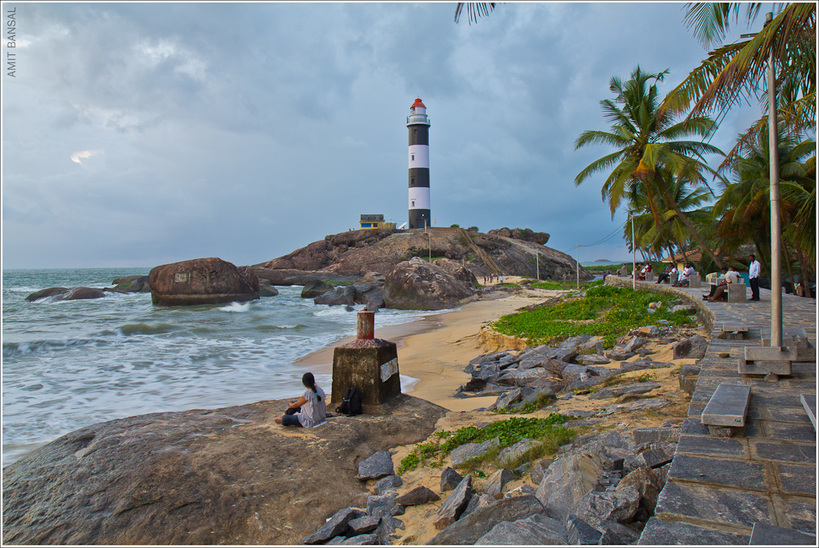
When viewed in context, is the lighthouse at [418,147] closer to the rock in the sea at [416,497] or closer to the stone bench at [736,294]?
the stone bench at [736,294]

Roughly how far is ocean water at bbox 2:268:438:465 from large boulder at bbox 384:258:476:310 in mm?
862

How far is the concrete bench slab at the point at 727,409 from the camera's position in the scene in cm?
354

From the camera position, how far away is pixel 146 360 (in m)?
15.0

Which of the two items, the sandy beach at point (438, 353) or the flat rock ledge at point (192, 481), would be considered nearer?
the flat rock ledge at point (192, 481)

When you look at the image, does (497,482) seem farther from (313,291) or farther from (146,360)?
(313,291)

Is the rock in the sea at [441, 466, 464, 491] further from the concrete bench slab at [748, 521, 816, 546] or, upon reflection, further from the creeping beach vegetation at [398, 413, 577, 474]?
the concrete bench slab at [748, 521, 816, 546]

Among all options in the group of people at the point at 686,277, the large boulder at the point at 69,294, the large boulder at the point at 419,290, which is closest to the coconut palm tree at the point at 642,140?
the group of people at the point at 686,277

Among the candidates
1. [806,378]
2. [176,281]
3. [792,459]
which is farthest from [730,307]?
[176,281]

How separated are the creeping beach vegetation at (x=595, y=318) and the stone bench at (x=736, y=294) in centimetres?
146

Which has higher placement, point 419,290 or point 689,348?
point 419,290

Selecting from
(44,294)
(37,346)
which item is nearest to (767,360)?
(37,346)

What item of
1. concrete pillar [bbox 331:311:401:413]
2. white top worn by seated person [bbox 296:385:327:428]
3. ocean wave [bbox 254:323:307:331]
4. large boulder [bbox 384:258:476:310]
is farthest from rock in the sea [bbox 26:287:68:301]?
white top worn by seated person [bbox 296:385:327:428]

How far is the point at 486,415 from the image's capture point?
7141 millimetres

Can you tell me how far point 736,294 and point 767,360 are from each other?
30.1 feet
